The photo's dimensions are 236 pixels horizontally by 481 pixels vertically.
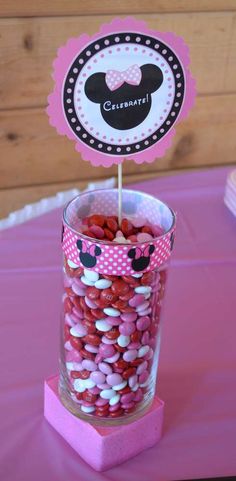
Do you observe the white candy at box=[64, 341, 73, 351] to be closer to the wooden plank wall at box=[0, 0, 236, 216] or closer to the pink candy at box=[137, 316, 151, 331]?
the pink candy at box=[137, 316, 151, 331]

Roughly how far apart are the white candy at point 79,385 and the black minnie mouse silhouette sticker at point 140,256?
0.17 m

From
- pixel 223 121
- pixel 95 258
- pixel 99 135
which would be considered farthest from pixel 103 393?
pixel 223 121

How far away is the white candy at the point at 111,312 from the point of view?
2.34ft

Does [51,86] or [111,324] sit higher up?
[111,324]

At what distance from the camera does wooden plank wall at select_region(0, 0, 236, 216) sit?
1.97m

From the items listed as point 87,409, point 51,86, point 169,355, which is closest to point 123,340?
point 87,409

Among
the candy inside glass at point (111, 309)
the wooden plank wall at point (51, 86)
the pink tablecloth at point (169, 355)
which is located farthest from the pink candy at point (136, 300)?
the wooden plank wall at point (51, 86)

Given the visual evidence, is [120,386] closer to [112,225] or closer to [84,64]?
[112,225]

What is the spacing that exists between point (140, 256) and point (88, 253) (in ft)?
0.19

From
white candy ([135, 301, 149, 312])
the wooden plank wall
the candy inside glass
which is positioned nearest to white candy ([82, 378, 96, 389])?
the candy inside glass

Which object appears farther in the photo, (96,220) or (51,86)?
(51,86)

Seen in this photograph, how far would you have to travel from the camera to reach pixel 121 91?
0.72 meters

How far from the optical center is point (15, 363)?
0.93m

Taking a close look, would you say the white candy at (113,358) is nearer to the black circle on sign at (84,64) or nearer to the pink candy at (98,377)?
the pink candy at (98,377)
